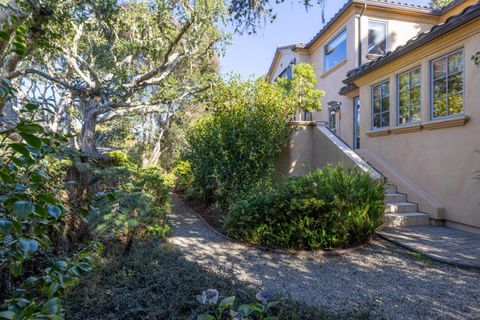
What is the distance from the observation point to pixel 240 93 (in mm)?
8516

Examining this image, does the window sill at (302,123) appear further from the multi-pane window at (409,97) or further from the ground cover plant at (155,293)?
the ground cover plant at (155,293)

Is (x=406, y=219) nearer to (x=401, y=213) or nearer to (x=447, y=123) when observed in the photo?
(x=401, y=213)

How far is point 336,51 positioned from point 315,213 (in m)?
10.7

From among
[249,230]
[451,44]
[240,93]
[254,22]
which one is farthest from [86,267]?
[451,44]

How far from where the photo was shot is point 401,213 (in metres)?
7.28

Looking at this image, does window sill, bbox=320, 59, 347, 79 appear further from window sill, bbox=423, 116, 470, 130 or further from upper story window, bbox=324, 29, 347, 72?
window sill, bbox=423, 116, 470, 130

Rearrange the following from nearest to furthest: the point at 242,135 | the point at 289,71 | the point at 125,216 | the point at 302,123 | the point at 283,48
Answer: the point at 125,216
the point at 242,135
the point at 302,123
the point at 289,71
the point at 283,48

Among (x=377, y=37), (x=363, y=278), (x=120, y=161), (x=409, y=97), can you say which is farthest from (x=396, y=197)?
(x=120, y=161)

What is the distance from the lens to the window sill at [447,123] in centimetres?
641

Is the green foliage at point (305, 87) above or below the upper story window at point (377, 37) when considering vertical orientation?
below

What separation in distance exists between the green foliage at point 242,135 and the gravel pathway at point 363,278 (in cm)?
226

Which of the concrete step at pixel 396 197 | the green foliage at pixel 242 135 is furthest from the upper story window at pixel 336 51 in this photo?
the concrete step at pixel 396 197

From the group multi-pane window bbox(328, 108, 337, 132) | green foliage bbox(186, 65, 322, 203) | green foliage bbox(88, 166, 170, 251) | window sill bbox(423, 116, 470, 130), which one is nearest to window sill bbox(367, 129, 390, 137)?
window sill bbox(423, 116, 470, 130)

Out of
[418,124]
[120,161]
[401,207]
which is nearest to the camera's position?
[401,207]
